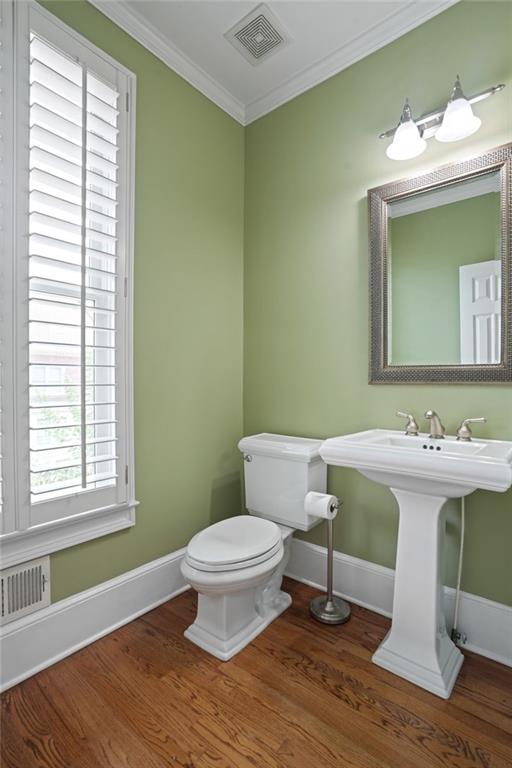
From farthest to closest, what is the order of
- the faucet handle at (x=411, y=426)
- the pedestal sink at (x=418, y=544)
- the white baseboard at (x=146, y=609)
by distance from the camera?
1. the faucet handle at (x=411, y=426)
2. the white baseboard at (x=146, y=609)
3. the pedestal sink at (x=418, y=544)

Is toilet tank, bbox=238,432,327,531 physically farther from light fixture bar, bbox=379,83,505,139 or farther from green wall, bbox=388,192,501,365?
Result: light fixture bar, bbox=379,83,505,139

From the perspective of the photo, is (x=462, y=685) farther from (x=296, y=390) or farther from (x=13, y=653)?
(x=13, y=653)

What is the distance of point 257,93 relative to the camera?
2.25 meters

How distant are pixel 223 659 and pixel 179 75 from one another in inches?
110

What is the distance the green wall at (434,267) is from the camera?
161cm

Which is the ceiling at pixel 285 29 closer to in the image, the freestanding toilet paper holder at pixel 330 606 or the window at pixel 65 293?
the window at pixel 65 293

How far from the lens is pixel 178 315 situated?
203 cm

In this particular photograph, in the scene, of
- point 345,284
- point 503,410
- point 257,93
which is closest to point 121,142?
point 257,93

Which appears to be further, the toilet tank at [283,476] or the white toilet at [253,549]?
the toilet tank at [283,476]

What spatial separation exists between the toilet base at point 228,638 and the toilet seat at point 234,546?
0.19m

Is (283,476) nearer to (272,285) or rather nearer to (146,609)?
(146,609)

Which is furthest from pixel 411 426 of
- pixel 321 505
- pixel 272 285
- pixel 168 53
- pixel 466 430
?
pixel 168 53

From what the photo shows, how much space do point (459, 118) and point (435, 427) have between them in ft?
4.05

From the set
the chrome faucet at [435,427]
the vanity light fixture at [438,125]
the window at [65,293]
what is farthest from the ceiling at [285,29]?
the chrome faucet at [435,427]
